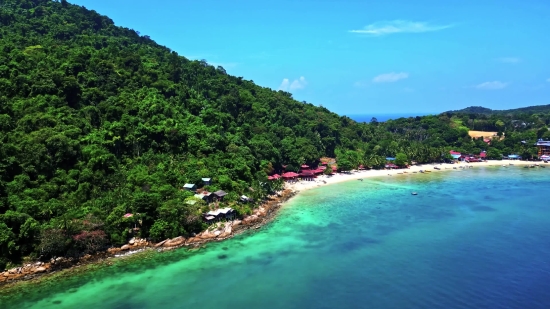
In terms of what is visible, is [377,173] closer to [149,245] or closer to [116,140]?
→ [116,140]

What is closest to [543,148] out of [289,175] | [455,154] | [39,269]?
[455,154]

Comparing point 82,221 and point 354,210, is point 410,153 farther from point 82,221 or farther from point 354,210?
point 82,221

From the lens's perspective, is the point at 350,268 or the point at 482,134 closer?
the point at 350,268

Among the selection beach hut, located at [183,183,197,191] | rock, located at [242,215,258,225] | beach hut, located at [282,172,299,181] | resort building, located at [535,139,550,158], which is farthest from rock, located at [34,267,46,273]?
resort building, located at [535,139,550,158]

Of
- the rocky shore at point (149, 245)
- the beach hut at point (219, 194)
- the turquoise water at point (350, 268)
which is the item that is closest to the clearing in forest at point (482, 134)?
the turquoise water at point (350, 268)

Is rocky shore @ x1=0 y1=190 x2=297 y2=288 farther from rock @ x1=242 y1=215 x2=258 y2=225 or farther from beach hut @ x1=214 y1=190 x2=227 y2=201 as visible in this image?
beach hut @ x1=214 y1=190 x2=227 y2=201

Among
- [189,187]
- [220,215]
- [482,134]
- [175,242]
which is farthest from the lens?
[482,134]

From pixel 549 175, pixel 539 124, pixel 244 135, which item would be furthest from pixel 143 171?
pixel 539 124
